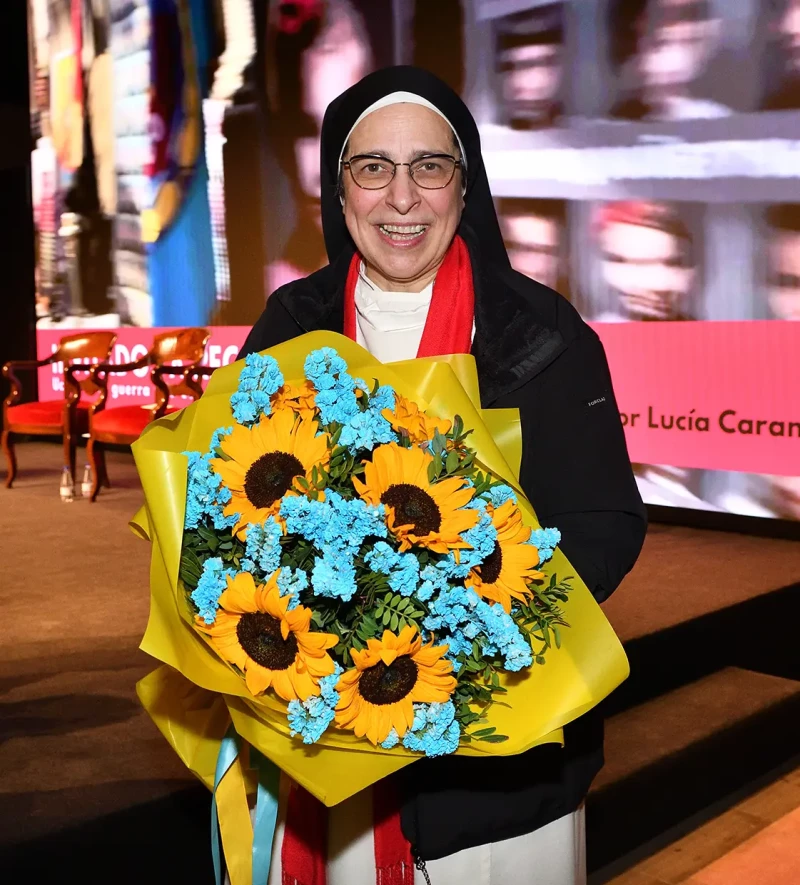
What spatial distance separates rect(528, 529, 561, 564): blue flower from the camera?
951mm

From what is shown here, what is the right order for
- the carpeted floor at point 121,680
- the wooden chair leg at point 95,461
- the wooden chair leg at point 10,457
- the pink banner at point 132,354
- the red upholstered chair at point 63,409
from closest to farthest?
the carpeted floor at point 121,680 < the wooden chair leg at point 95,461 < the red upholstered chair at point 63,409 < the wooden chair leg at point 10,457 < the pink banner at point 132,354

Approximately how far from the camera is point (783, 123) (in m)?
4.86

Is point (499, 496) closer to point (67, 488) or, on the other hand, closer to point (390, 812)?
point (390, 812)

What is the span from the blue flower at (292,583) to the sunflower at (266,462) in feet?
0.21

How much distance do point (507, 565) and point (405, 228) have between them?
1.86 ft

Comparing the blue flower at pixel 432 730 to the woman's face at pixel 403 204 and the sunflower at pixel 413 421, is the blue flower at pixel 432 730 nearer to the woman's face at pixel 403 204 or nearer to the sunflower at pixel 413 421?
the sunflower at pixel 413 421

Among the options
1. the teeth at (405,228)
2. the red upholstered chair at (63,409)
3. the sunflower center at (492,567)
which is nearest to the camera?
the sunflower center at (492,567)

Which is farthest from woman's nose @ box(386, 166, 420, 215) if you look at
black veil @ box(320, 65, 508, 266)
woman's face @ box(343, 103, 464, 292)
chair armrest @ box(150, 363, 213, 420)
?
chair armrest @ box(150, 363, 213, 420)

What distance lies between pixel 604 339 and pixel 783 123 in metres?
1.45

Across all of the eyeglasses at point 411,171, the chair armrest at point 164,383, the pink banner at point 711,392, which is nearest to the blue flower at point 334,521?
the eyeglasses at point 411,171

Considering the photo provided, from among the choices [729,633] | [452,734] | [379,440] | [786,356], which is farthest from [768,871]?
[786,356]

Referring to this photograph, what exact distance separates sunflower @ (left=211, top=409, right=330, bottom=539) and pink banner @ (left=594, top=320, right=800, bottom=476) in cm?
454

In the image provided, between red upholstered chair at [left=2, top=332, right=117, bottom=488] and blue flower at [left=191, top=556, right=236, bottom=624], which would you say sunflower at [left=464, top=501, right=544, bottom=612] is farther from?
red upholstered chair at [left=2, top=332, right=117, bottom=488]

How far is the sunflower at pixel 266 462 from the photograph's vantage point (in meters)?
0.91
